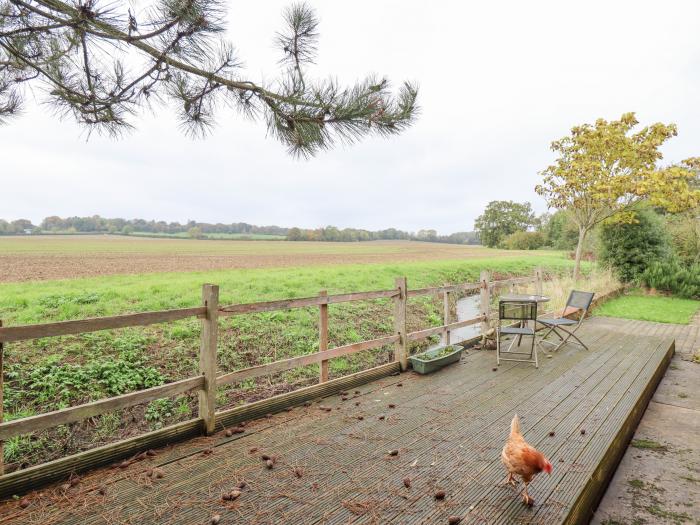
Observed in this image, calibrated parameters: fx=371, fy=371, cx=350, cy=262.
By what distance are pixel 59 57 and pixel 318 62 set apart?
2.07 metres

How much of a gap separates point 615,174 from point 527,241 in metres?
42.8

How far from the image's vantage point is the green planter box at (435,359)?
164 inches

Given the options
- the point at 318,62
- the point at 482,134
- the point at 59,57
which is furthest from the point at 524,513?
the point at 482,134

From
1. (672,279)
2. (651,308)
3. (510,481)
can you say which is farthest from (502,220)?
(510,481)

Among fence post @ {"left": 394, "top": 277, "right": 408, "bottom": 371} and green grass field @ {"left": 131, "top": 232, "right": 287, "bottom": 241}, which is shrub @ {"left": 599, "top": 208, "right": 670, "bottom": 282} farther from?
green grass field @ {"left": 131, "top": 232, "right": 287, "bottom": 241}

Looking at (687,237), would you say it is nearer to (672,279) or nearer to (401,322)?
(672,279)

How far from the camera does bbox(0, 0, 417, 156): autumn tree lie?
2516 millimetres

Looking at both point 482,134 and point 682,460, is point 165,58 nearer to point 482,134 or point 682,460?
point 682,460

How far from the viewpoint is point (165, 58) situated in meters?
2.50

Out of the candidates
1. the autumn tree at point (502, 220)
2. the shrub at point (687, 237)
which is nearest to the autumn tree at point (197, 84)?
the shrub at point (687, 237)

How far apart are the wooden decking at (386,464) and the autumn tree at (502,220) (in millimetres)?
60977

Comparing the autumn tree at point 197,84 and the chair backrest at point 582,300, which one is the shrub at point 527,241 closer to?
the chair backrest at point 582,300

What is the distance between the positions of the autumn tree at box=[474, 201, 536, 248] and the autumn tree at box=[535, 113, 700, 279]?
51.0 metres

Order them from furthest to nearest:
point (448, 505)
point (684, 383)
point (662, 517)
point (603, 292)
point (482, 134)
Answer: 1. point (482, 134)
2. point (603, 292)
3. point (684, 383)
4. point (662, 517)
5. point (448, 505)
